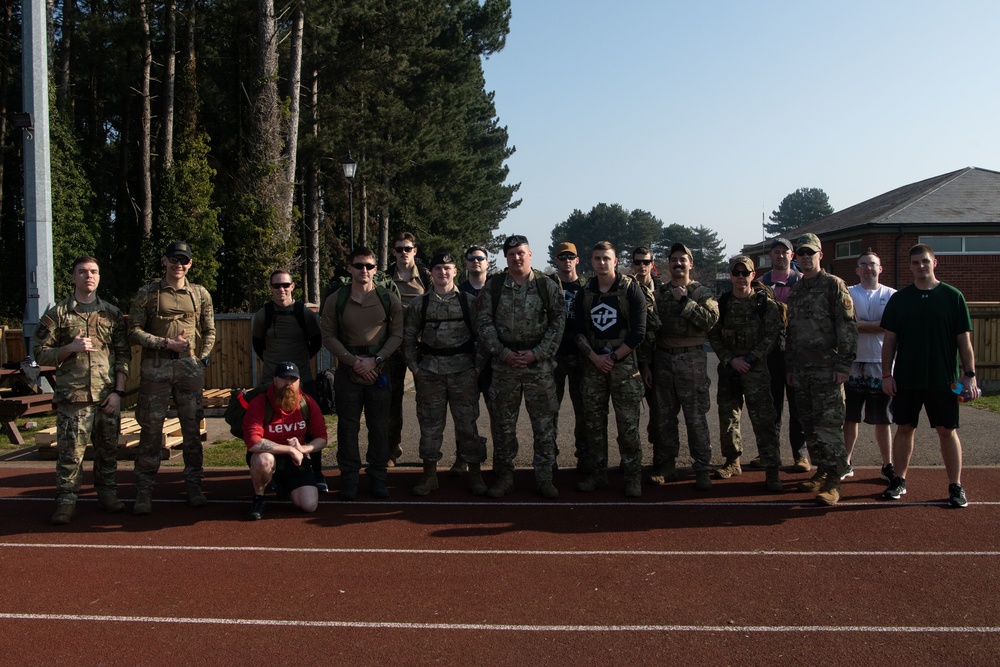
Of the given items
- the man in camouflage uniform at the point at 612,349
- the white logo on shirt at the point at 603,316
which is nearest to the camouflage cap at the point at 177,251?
the man in camouflage uniform at the point at 612,349

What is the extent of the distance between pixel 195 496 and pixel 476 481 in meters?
2.42

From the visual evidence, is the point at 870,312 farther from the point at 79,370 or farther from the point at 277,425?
the point at 79,370

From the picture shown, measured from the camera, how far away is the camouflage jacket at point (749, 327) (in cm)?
723

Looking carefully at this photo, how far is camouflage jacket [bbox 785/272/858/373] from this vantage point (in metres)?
6.70

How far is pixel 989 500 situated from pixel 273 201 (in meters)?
14.9

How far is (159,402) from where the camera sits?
6820mm

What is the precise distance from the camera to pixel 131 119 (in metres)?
32.5

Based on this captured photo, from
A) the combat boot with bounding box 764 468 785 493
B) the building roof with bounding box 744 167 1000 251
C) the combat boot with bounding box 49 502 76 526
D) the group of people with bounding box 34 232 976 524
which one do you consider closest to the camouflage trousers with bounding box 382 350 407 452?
the group of people with bounding box 34 232 976 524

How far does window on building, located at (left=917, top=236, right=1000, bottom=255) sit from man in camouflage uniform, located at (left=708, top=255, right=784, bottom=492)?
68.2ft

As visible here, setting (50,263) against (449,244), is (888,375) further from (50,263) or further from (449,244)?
(449,244)

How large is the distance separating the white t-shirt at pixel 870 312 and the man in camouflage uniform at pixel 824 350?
508 millimetres

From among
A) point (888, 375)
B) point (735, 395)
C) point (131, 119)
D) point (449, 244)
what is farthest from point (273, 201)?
point (449, 244)

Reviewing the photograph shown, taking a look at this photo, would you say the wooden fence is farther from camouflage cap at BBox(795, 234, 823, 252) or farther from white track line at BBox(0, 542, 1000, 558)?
camouflage cap at BBox(795, 234, 823, 252)

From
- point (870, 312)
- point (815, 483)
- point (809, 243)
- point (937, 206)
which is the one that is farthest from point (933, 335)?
point (937, 206)
